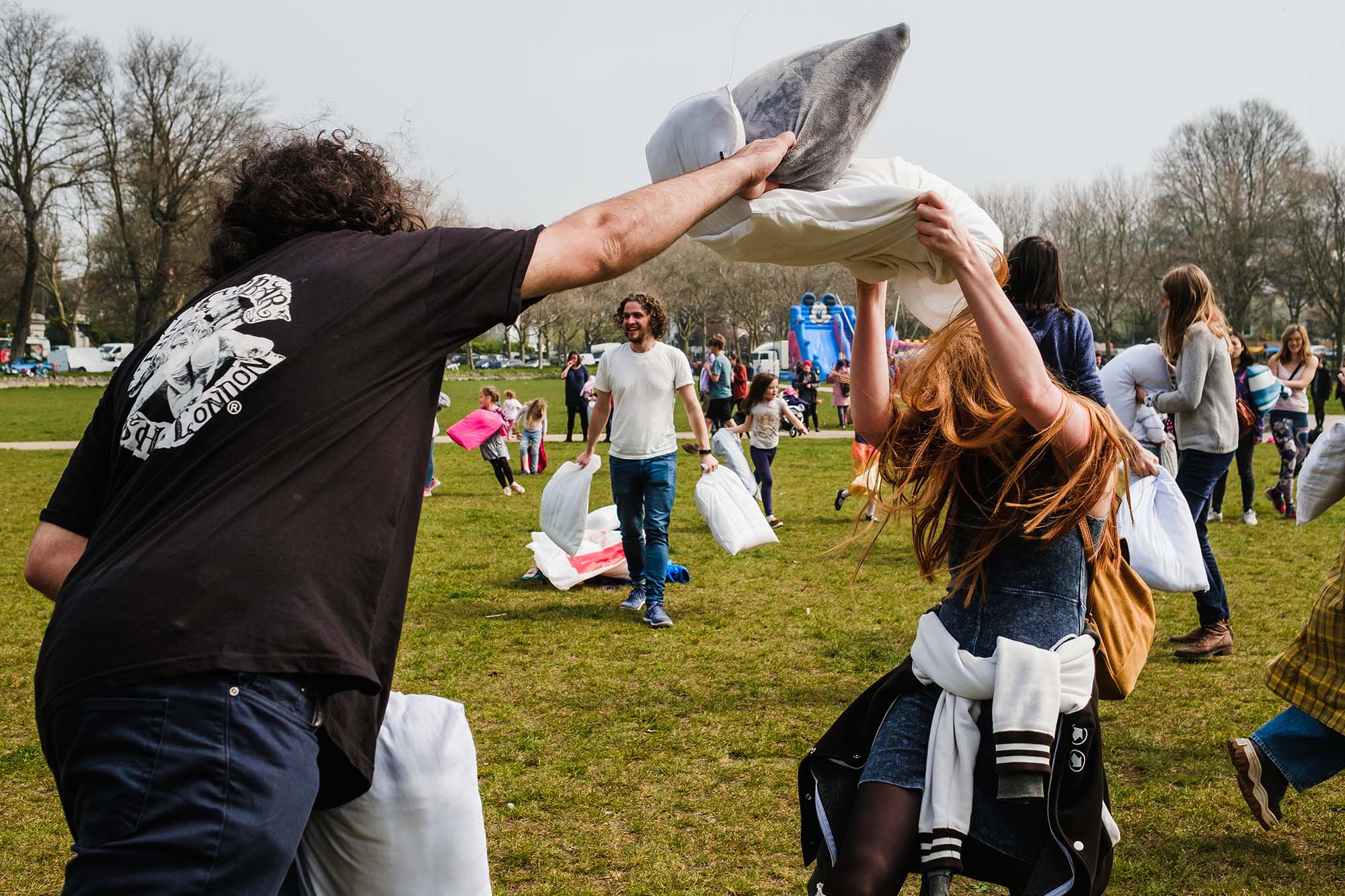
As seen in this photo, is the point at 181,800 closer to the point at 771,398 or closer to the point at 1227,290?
the point at 771,398

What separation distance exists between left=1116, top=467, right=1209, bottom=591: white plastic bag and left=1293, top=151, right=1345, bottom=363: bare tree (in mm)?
49275

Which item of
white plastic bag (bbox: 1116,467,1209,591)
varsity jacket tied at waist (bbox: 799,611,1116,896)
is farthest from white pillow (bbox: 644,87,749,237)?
white plastic bag (bbox: 1116,467,1209,591)

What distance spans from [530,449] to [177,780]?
15.0 m

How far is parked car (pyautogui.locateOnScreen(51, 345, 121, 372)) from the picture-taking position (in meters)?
62.6

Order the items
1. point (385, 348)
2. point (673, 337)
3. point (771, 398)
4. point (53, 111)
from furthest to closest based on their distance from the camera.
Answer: point (673, 337)
point (53, 111)
point (771, 398)
point (385, 348)

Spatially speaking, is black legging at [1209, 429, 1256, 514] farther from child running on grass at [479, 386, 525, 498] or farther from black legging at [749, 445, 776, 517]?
child running on grass at [479, 386, 525, 498]

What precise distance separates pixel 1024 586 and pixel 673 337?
76373mm

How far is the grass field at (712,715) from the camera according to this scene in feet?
12.7

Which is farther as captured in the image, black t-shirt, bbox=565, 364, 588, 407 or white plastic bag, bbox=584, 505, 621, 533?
black t-shirt, bbox=565, 364, 588, 407

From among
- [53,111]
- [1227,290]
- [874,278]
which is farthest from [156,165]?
[874,278]

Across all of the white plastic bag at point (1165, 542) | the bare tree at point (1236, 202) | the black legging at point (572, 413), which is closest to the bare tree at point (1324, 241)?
the bare tree at point (1236, 202)

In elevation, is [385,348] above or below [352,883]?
above

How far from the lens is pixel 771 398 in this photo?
39.9 ft

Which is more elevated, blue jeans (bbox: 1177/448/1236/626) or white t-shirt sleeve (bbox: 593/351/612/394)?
white t-shirt sleeve (bbox: 593/351/612/394)
